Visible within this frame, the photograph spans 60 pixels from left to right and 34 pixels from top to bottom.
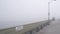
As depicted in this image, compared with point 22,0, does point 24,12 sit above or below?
below

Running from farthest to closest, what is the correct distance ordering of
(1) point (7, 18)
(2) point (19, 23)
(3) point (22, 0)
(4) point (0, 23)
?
(3) point (22, 0), (2) point (19, 23), (1) point (7, 18), (4) point (0, 23)

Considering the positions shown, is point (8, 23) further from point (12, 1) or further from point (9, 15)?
point (12, 1)

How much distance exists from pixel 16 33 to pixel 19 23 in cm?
19

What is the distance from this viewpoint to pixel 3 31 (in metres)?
1.60

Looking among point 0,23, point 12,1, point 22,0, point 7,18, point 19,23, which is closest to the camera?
point 0,23

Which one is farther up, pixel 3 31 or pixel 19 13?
pixel 19 13

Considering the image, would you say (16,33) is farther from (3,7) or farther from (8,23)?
(3,7)

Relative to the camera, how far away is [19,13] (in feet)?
6.71

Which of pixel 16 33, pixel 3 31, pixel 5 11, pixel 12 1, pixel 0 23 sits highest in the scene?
pixel 12 1

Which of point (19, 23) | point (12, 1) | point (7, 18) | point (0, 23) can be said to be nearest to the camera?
point (0, 23)

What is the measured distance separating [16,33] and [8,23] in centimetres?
41

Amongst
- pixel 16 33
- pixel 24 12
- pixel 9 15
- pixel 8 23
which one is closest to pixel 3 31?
pixel 8 23

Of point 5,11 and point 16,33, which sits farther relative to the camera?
point 16,33

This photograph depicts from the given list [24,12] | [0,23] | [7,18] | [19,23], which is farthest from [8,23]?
[24,12]
